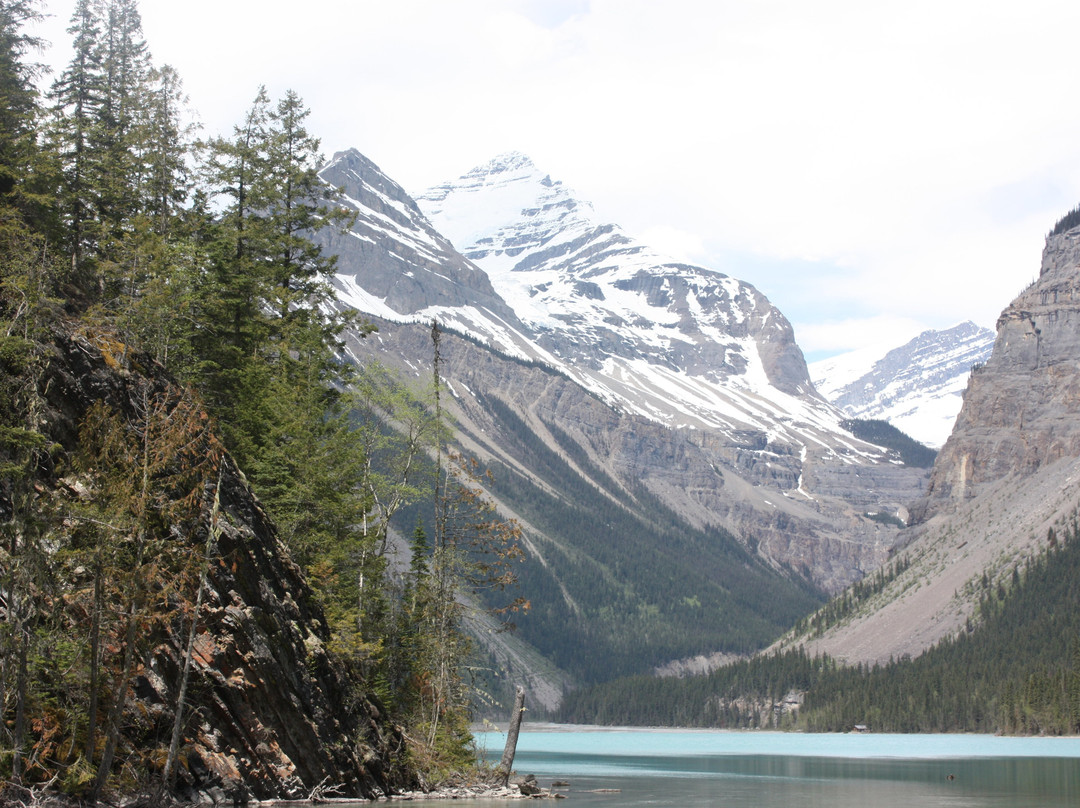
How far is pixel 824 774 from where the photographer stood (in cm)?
8206

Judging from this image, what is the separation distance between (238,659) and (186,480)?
6.15 m

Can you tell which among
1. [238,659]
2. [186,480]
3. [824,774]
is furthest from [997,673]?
[186,480]

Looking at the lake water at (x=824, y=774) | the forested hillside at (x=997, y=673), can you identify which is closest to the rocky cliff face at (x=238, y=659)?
the lake water at (x=824, y=774)

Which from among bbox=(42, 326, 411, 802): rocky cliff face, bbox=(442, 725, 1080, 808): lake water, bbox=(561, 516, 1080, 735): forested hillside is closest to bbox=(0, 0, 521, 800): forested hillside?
bbox=(42, 326, 411, 802): rocky cliff face

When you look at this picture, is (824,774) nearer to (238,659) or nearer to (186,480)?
(238,659)

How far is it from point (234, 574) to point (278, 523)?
6.47m

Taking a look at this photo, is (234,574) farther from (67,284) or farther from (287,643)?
(67,284)

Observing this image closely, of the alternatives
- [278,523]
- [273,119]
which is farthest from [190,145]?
[278,523]

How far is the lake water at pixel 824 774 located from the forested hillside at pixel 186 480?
8.91m

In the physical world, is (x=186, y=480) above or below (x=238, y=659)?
above

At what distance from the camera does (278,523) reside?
40.8 meters

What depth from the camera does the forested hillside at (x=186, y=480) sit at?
2855 centimetres

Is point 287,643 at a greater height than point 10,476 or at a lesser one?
lesser

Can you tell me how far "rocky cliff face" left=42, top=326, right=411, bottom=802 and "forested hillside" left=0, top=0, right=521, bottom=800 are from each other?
0.08 metres
